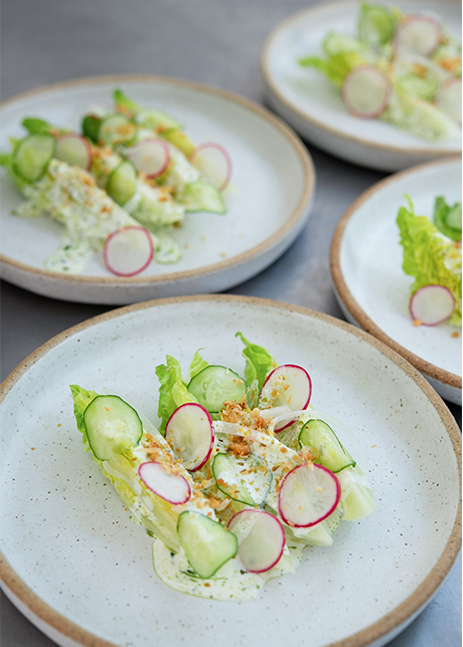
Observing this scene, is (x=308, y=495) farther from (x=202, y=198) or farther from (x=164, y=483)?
(x=202, y=198)

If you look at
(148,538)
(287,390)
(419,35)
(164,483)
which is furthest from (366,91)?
(148,538)

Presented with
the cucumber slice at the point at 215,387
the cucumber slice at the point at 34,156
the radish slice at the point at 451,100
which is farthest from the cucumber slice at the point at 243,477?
the radish slice at the point at 451,100

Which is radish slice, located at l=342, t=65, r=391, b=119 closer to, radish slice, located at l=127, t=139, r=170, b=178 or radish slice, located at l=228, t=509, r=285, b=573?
radish slice, located at l=127, t=139, r=170, b=178

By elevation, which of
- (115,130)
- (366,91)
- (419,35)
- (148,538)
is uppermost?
(419,35)

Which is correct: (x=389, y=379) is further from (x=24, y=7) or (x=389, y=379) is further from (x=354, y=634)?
(x=24, y=7)

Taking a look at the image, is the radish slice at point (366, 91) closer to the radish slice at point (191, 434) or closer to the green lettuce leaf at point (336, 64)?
the green lettuce leaf at point (336, 64)

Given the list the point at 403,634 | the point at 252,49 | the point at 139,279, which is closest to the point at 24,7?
the point at 252,49

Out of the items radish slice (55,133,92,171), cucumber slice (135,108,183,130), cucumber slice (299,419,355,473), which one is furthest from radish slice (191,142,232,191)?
cucumber slice (299,419,355,473)
